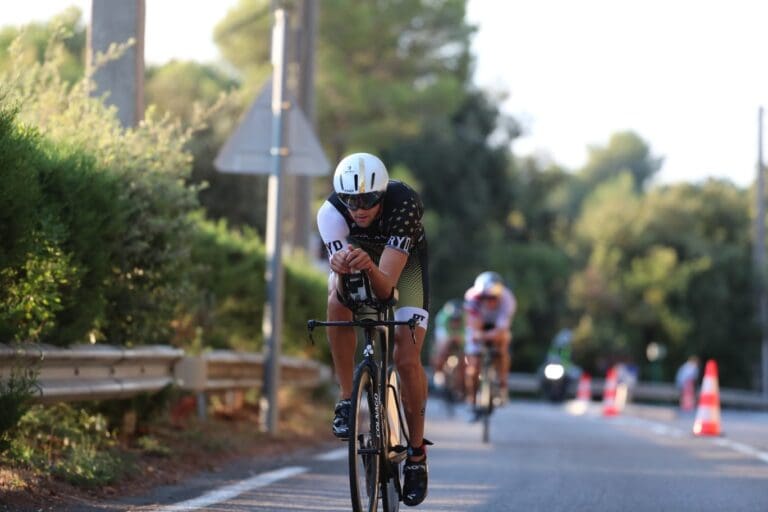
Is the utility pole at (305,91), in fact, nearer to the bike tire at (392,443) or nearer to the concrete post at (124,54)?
the concrete post at (124,54)

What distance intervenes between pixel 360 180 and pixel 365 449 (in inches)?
50.0

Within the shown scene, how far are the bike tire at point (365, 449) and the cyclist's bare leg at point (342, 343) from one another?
176 millimetres

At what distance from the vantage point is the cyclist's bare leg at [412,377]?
26.7 ft

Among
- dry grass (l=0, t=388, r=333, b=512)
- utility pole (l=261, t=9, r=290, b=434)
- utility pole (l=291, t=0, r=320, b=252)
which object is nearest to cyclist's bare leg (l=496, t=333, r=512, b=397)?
dry grass (l=0, t=388, r=333, b=512)

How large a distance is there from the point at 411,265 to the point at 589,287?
55.4 meters

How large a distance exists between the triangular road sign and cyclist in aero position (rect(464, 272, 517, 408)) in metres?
3.39

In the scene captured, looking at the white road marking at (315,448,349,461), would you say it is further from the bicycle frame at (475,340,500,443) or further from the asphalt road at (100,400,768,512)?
the bicycle frame at (475,340,500,443)

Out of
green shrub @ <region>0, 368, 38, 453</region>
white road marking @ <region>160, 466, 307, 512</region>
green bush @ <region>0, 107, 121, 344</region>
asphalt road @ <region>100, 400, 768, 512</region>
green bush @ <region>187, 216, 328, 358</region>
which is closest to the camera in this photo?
green shrub @ <region>0, 368, 38, 453</region>

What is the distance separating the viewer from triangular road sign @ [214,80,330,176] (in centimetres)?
1452

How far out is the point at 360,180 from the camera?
7566 mm

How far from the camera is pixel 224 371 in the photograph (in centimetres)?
1383

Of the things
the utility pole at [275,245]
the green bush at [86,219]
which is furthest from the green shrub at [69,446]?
the utility pole at [275,245]

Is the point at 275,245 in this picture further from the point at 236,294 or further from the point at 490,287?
the point at 490,287

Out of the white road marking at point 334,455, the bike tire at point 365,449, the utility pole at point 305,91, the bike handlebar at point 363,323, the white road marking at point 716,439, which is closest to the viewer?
the bike tire at point 365,449
